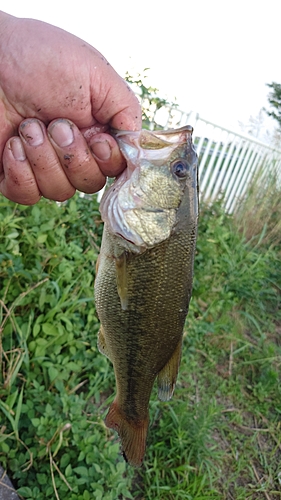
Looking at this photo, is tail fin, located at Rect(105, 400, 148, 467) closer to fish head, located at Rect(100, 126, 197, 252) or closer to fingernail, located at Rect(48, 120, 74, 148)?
fish head, located at Rect(100, 126, 197, 252)

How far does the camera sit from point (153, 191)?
4.83 ft

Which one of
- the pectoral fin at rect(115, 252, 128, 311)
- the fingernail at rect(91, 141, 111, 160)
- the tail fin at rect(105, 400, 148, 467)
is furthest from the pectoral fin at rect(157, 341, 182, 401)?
the fingernail at rect(91, 141, 111, 160)

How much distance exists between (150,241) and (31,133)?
1.83 ft

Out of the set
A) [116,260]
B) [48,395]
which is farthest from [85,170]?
[48,395]

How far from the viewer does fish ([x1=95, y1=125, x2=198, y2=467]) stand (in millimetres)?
1434

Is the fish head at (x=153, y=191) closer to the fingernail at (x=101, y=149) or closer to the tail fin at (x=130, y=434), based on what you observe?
the fingernail at (x=101, y=149)

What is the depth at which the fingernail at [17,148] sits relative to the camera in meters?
1.31

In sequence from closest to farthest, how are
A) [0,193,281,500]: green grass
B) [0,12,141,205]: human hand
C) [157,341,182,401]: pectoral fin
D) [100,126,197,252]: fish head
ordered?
[0,12,141,205]: human hand < [100,126,197,252]: fish head < [157,341,182,401]: pectoral fin < [0,193,281,500]: green grass

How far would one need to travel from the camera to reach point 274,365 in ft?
13.3

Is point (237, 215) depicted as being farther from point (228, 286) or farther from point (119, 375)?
point (119, 375)

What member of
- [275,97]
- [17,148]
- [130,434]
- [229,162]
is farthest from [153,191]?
[275,97]

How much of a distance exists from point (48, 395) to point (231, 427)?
5.80 ft

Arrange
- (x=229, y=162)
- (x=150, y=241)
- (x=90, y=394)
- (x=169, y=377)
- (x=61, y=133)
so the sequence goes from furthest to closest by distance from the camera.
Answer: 1. (x=229, y=162)
2. (x=90, y=394)
3. (x=169, y=377)
4. (x=150, y=241)
5. (x=61, y=133)

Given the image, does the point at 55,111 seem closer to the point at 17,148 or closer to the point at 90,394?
the point at 17,148
